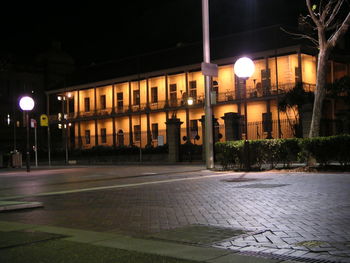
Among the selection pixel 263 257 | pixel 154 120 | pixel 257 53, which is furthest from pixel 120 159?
pixel 263 257

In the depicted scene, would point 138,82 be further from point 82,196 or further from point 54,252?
point 54,252

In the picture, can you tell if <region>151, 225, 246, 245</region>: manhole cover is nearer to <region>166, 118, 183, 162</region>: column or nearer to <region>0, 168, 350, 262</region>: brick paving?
<region>0, 168, 350, 262</region>: brick paving

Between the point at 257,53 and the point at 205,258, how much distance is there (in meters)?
36.5

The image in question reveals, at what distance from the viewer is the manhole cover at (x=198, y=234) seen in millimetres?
6219

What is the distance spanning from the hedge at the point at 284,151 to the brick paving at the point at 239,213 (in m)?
3.72

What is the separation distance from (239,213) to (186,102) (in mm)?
37269

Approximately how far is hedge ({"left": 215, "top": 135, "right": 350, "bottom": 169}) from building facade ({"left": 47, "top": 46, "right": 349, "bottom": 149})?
895 cm

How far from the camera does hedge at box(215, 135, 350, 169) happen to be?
17.0 m

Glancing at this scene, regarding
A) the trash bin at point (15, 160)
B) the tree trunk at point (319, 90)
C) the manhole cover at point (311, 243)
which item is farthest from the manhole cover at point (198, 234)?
the trash bin at point (15, 160)

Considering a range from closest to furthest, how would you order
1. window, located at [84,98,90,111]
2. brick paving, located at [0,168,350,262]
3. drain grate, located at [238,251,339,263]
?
drain grate, located at [238,251,339,263]
brick paving, located at [0,168,350,262]
window, located at [84,98,90,111]

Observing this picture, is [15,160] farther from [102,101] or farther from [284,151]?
[284,151]

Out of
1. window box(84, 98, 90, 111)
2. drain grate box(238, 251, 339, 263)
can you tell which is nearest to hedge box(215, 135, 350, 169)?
drain grate box(238, 251, 339, 263)

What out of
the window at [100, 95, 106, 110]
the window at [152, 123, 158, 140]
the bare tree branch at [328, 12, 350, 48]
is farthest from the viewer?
the window at [100, 95, 106, 110]

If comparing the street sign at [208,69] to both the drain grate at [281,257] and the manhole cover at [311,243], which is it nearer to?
the manhole cover at [311,243]
